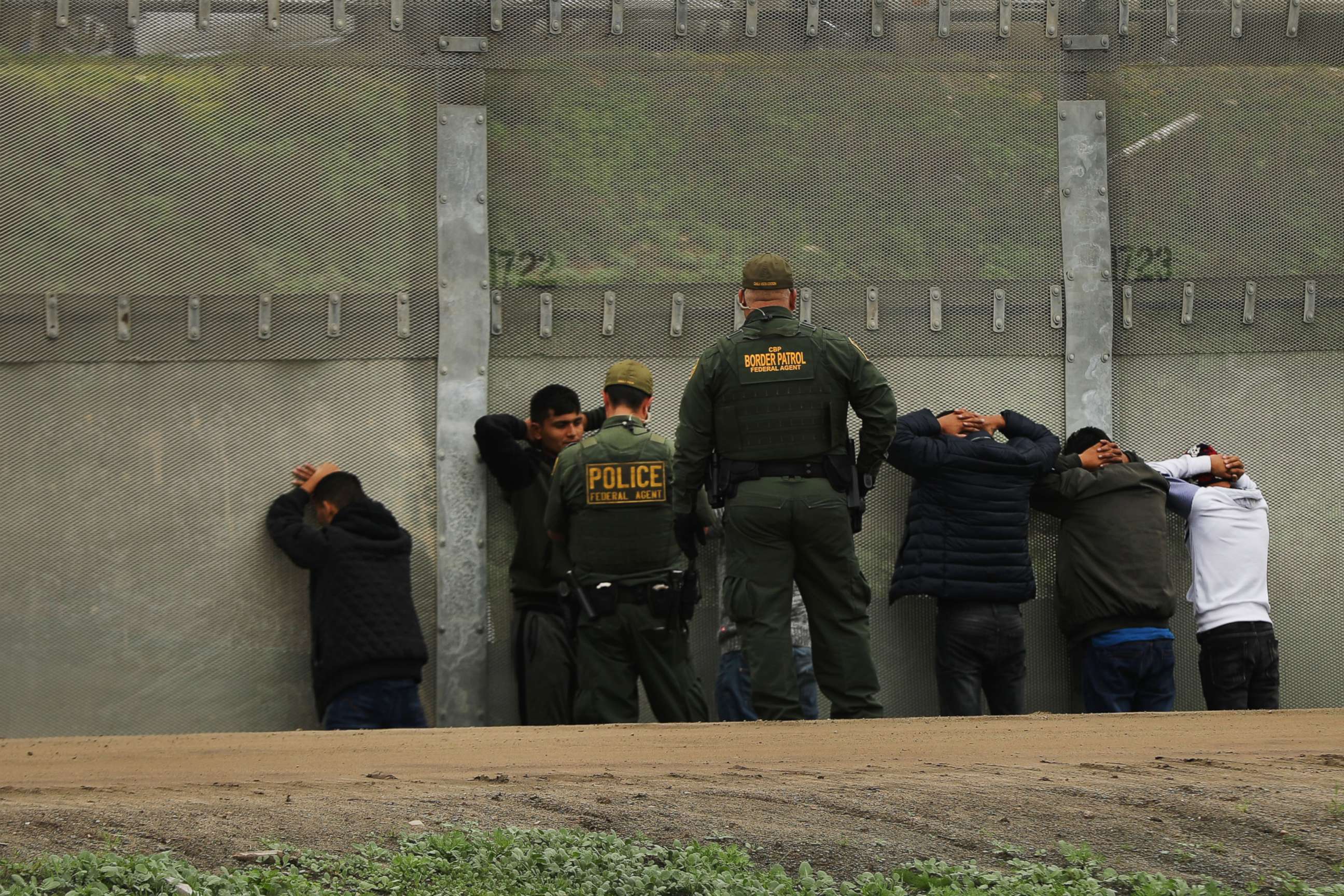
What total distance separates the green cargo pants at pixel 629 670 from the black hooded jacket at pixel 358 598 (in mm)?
775

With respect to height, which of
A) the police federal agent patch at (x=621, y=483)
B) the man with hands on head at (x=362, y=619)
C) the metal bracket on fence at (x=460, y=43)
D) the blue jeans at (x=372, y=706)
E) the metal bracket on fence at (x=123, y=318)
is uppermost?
the metal bracket on fence at (x=460, y=43)

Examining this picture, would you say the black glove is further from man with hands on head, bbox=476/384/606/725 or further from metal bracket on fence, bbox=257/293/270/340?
metal bracket on fence, bbox=257/293/270/340

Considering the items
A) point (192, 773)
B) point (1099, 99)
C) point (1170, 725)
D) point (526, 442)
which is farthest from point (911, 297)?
point (192, 773)

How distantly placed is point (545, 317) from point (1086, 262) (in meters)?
2.61

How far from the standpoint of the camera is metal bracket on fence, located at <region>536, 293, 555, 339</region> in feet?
26.9

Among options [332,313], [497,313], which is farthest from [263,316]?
[497,313]

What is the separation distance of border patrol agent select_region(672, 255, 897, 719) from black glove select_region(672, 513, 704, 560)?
0.75m

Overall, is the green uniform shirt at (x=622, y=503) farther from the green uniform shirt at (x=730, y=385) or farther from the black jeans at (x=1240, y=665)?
the black jeans at (x=1240, y=665)

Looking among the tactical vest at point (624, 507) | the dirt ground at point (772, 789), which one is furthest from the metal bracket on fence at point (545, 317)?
the dirt ground at point (772, 789)

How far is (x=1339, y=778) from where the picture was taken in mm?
5023

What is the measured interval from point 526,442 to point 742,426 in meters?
1.74

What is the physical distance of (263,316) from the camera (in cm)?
809

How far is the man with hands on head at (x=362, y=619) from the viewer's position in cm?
746

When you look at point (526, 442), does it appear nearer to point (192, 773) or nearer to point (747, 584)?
point (747, 584)
